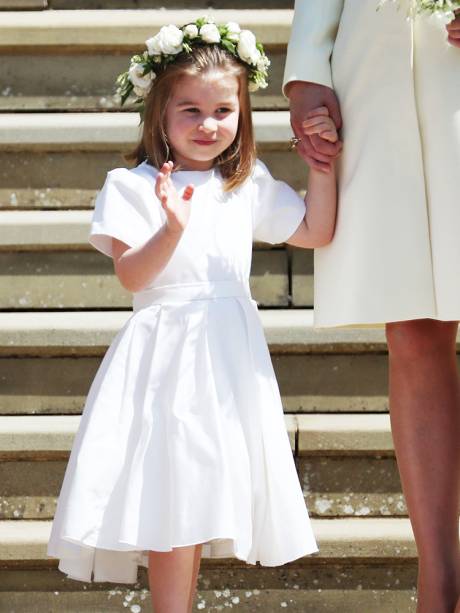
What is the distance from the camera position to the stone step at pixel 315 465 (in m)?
3.14

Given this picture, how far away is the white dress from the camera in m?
2.35

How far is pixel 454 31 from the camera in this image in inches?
89.5

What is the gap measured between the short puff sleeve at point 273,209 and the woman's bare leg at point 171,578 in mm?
730

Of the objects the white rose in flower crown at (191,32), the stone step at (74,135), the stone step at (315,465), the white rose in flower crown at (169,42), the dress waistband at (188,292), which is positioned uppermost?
the stone step at (74,135)

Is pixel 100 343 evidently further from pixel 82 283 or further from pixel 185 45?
pixel 185 45

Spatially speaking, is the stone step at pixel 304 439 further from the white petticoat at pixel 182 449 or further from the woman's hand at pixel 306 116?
the woman's hand at pixel 306 116

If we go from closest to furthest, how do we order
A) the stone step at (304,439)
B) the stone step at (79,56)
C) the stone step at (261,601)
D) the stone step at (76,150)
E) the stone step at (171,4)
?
the stone step at (261,601) → the stone step at (304,439) → the stone step at (76,150) → the stone step at (79,56) → the stone step at (171,4)

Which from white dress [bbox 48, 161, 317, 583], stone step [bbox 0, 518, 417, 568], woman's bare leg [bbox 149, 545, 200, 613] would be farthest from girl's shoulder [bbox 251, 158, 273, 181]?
stone step [bbox 0, 518, 417, 568]

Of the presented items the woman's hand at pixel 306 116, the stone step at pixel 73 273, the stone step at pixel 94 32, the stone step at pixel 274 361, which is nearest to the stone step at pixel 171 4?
the stone step at pixel 94 32

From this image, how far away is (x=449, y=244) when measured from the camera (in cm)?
232

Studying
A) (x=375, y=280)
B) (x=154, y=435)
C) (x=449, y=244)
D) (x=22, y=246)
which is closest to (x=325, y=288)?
(x=375, y=280)

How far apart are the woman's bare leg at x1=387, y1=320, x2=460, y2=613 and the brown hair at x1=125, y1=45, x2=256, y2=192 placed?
51cm

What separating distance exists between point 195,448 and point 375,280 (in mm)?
504

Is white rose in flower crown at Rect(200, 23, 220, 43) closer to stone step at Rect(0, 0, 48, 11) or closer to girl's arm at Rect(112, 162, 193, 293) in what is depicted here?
girl's arm at Rect(112, 162, 193, 293)
